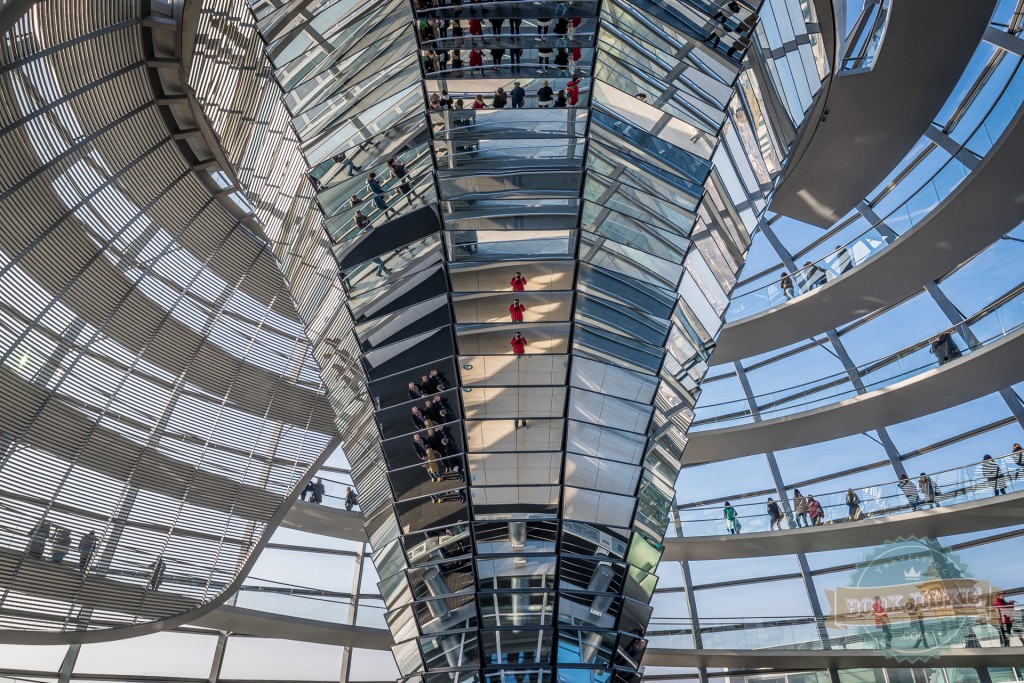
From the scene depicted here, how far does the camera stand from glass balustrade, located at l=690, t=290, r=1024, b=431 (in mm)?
18844

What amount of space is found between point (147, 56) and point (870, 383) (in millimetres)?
17563

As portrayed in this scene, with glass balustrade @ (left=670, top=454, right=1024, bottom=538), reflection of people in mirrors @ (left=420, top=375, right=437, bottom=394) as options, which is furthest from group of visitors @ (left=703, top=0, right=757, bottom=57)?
glass balustrade @ (left=670, top=454, right=1024, bottom=538)

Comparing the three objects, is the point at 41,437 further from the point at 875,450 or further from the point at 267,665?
the point at 875,450

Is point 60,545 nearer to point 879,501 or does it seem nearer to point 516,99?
point 516,99

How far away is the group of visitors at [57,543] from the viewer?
17953 mm

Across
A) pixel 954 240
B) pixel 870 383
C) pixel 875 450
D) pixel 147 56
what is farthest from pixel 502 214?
pixel 875 450

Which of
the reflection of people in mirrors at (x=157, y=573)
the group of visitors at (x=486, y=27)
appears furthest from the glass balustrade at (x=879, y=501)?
the group of visitors at (x=486, y=27)

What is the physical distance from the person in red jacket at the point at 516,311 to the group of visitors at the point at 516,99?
2.80 metres

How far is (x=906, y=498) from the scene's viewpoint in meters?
20.7

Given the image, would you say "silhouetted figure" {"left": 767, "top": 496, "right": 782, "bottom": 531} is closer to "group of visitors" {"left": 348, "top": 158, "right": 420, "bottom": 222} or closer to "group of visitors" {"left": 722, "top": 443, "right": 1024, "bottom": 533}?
"group of visitors" {"left": 722, "top": 443, "right": 1024, "bottom": 533}

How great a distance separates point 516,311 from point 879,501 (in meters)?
12.6

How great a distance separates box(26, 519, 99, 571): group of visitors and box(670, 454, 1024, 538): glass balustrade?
47.1 feet

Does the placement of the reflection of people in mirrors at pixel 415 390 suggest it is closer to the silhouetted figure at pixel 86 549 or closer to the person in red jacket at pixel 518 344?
the person in red jacket at pixel 518 344

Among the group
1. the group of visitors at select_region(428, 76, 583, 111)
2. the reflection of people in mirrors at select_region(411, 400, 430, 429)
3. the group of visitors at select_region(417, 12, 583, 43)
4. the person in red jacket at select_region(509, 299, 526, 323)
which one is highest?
the group of visitors at select_region(417, 12, 583, 43)
